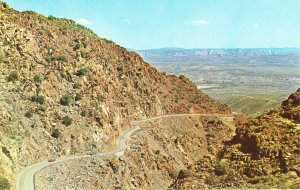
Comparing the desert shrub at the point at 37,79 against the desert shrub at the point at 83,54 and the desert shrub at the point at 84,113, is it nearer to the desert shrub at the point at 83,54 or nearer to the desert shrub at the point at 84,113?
the desert shrub at the point at 84,113

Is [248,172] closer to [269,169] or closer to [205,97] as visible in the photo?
[269,169]

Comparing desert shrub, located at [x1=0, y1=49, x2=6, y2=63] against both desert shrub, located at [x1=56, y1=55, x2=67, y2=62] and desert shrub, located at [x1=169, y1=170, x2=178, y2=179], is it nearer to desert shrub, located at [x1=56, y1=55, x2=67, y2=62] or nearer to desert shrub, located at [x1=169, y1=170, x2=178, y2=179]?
desert shrub, located at [x1=56, y1=55, x2=67, y2=62]

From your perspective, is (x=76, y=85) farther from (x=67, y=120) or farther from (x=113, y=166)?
(x=113, y=166)

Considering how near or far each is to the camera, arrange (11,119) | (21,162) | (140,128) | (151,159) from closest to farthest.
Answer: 1. (21,162)
2. (11,119)
3. (151,159)
4. (140,128)

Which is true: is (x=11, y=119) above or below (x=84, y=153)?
above

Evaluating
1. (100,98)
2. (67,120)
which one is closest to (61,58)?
(100,98)

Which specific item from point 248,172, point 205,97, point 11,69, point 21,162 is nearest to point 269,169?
point 248,172

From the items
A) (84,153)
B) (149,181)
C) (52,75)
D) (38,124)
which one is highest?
(52,75)
